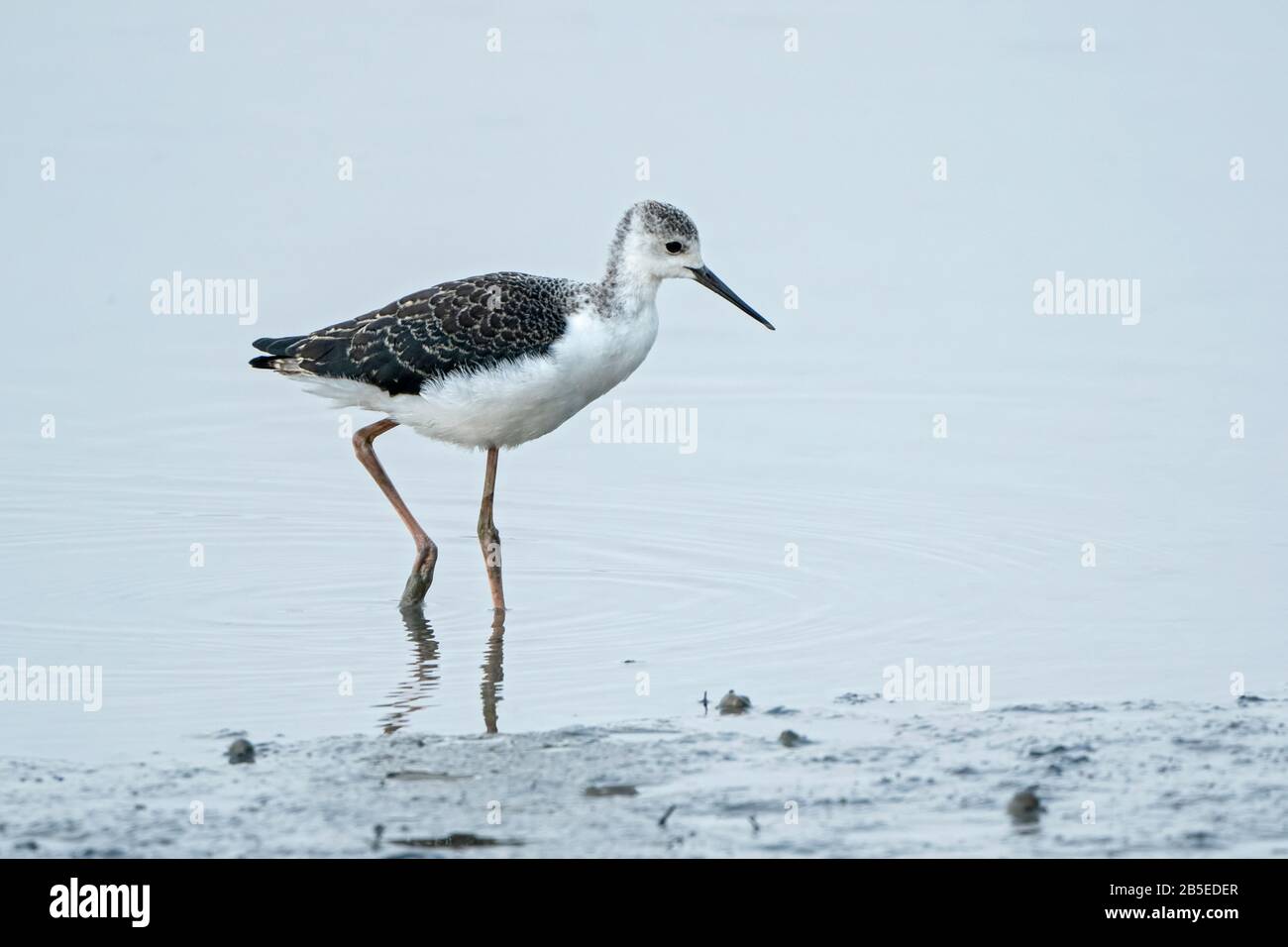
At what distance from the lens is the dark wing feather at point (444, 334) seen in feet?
32.2

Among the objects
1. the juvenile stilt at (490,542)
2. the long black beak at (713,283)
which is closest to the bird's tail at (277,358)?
the juvenile stilt at (490,542)

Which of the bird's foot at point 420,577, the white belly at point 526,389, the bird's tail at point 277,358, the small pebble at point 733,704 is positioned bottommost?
the small pebble at point 733,704

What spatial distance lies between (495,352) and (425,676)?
1.75 metres

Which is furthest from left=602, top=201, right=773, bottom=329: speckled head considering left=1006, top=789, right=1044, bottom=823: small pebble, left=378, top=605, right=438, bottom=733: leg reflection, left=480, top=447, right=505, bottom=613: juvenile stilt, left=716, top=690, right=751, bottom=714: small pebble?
left=1006, top=789, right=1044, bottom=823: small pebble

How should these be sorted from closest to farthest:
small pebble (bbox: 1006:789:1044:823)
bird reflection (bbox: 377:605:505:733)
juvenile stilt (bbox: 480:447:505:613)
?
1. small pebble (bbox: 1006:789:1044:823)
2. bird reflection (bbox: 377:605:505:733)
3. juvenile stilt (bbox: 480:447:505:613)

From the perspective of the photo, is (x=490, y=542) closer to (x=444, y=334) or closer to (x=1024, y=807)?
(x=444, y=334)

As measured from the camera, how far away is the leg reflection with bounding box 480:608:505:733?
27.2ft

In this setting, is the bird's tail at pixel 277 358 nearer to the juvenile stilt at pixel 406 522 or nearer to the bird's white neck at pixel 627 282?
the juvenile stilt at pixel 406 522

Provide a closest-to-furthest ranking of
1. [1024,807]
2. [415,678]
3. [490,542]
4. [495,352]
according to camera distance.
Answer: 1. [1024,807]
2. [415,678]
3. [495,352]
4. [490,542]

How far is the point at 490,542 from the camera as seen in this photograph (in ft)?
33.5

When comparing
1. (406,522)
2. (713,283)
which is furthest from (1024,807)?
(406,522)

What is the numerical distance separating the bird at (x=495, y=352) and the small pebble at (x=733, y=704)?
2.06 m

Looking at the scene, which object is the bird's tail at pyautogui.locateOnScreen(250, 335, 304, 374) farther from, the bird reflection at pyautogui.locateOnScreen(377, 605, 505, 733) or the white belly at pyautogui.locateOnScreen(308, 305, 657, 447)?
the bird reflection at pyautogui.locateOnScreen(377, 605, 505, 733)
